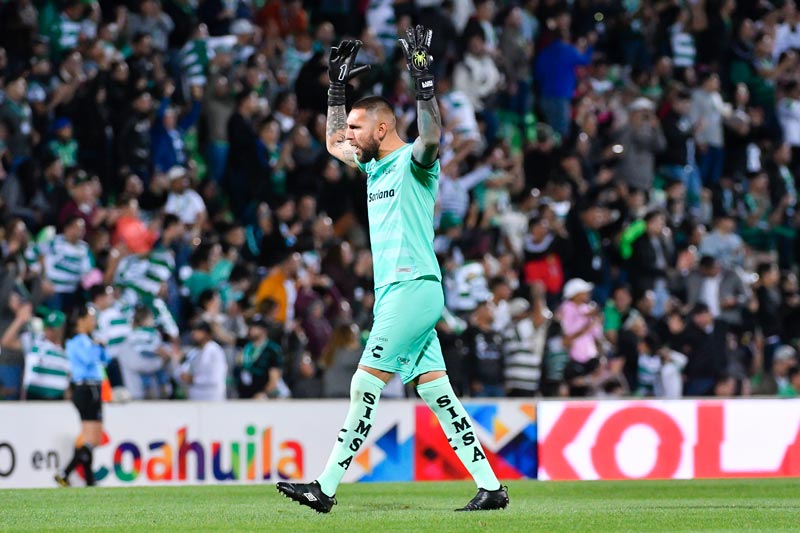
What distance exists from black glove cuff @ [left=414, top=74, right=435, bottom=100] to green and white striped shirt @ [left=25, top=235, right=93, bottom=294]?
9.22 metres

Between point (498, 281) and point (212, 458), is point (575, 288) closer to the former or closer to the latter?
point (498, 281)

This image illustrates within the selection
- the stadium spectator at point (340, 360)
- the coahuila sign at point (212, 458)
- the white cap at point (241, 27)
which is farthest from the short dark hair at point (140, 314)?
the white cap at point (241, 27)

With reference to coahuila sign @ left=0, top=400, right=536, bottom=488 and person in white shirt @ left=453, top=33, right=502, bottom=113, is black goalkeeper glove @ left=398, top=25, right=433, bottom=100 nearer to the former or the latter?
coahuila sign @ left=0, top=400, right=536, bottom=488

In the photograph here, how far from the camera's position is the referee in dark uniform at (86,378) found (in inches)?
554

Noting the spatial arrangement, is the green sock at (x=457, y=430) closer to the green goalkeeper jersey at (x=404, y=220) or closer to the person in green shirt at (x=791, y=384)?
the green goalkeeper jersey at (x=404, y=220)

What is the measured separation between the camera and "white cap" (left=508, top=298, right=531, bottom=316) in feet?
61.1

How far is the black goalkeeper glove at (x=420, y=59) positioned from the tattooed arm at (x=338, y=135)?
1.10 m

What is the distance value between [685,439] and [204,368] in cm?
525

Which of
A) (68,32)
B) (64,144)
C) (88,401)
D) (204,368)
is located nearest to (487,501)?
(88,401)

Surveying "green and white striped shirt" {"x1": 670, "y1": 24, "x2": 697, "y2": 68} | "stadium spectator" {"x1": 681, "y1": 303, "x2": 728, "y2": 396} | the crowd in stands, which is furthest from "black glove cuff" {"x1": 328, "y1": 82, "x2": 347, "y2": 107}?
"green and white striped shirt" {"x1": 670, "y1": 24, "x2": 697, "y2": 68}

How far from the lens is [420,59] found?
28.5 feet

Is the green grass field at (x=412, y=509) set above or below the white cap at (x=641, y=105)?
below

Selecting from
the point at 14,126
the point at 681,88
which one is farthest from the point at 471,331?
the point at 681,88

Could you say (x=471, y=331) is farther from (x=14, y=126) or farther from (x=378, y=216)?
(x=378, y=216)
